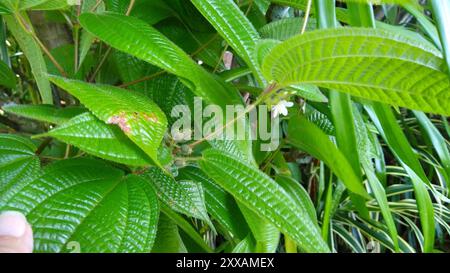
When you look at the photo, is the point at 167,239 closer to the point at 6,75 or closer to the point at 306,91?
the point at 306,91

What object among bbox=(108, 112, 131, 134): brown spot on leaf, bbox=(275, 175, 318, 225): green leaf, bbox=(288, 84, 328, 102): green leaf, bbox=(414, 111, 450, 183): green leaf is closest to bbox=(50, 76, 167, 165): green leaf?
bbox=(108, 112, 131, 134): brown spot on leaf

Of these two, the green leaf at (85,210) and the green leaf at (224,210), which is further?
the green leaf at (224,210)

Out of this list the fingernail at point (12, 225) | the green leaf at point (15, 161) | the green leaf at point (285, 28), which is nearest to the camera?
the fingernail at point (12, 225)

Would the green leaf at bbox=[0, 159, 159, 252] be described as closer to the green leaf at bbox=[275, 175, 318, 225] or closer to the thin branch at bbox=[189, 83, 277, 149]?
the thin branch at bbox=[189, 83, 277, 149]

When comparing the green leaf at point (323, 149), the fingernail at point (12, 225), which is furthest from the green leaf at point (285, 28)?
the fingernail at point (12, 225)

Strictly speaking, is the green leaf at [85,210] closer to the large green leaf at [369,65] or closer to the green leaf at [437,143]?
the large green leaf at [369,65]
